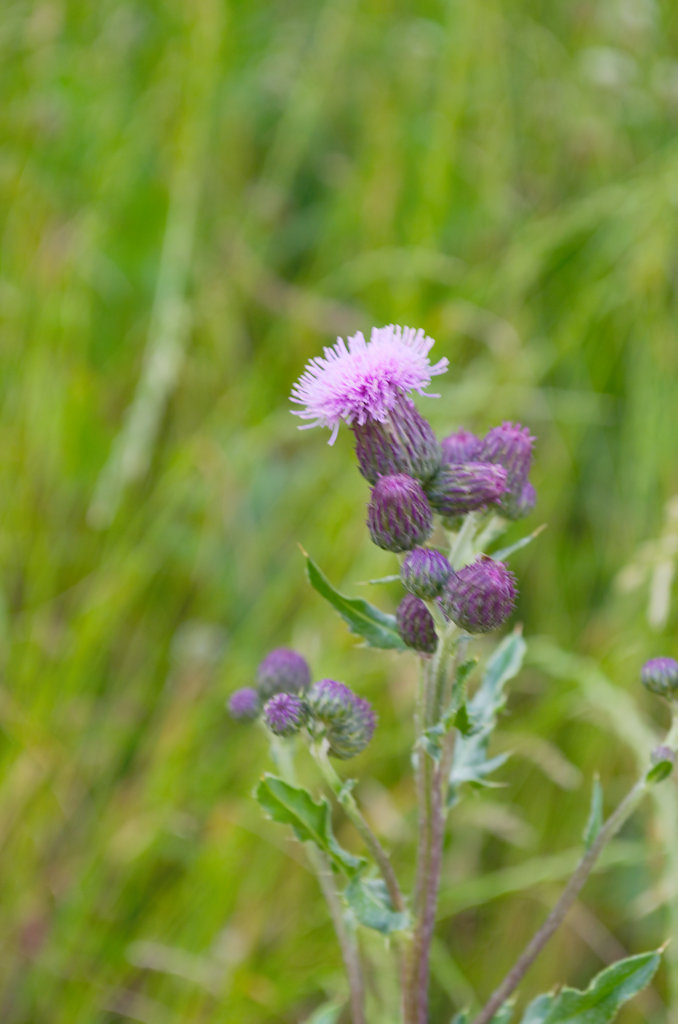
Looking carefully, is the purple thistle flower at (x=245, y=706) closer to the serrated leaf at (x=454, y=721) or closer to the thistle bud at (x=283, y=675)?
the thistle bud at (x=283, y=675)

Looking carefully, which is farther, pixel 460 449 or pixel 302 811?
pixel 460 449

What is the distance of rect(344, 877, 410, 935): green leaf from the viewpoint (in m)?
1.13

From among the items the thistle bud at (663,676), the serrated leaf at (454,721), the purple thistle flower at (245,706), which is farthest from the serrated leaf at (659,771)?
the purple thistle flower at (245,706)

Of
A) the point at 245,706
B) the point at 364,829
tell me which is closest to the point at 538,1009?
the point at 364,829

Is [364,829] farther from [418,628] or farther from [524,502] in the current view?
[524,502]

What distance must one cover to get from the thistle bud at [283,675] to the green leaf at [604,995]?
0.49 m

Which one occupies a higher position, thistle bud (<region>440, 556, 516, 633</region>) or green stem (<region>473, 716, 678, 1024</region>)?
thistle bud (<region>440, 556, 516, 633</region>)

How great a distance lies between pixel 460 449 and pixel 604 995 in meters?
0.68

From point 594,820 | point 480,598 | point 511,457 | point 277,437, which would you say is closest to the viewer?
Result: point 480,598

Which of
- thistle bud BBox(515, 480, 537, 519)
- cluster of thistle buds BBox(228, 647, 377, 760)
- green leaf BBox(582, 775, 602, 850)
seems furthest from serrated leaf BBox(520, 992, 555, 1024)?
thistle bud BBox(515, 480, 537, 519)

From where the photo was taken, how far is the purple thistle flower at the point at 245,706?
4.59 ft

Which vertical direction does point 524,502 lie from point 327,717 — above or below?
above

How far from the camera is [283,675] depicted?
137 cm

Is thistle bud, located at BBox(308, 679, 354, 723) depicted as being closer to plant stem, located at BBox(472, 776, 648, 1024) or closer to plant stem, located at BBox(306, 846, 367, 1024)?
plant stem, located at BBox(306, 846, 367, 1024)
